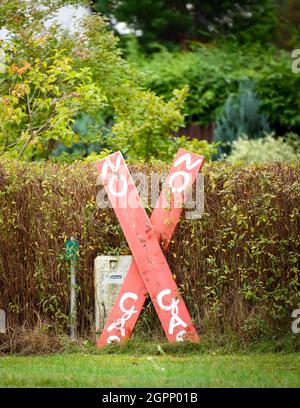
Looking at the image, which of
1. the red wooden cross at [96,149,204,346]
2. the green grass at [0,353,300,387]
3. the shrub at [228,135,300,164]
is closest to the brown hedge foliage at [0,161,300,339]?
the red wooden cross at [96,149,204,346]

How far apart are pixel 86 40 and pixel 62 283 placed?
372 centimetres

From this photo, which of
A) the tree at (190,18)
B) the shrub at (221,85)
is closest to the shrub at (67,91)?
the shrub at (221,85)

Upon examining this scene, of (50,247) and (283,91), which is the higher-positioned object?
(283,91)

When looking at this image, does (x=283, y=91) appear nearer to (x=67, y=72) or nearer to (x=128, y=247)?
(x=67, y=72)

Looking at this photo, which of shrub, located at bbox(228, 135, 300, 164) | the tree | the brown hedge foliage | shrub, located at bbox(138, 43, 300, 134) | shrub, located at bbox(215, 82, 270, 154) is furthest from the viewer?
the tree

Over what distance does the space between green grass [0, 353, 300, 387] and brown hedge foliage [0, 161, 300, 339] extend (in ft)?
1.72

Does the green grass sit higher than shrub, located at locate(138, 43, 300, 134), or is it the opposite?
shrub, located at locate(138, 43, 300, 134)

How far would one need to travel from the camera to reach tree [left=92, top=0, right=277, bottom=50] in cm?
2719

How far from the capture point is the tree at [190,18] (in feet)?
89.2

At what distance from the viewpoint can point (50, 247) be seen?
328 inches

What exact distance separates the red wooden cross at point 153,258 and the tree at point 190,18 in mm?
19222

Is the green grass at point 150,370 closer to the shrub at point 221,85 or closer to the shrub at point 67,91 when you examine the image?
the shrub at point 67,91

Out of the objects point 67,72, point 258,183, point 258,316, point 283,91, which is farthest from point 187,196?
point 283,91

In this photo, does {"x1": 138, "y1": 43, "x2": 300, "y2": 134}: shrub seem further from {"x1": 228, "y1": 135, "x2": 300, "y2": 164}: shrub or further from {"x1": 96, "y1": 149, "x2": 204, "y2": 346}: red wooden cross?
{"x1": 96, "y1": 149, "x2": 204, "y2": 346}: red wooden cross
